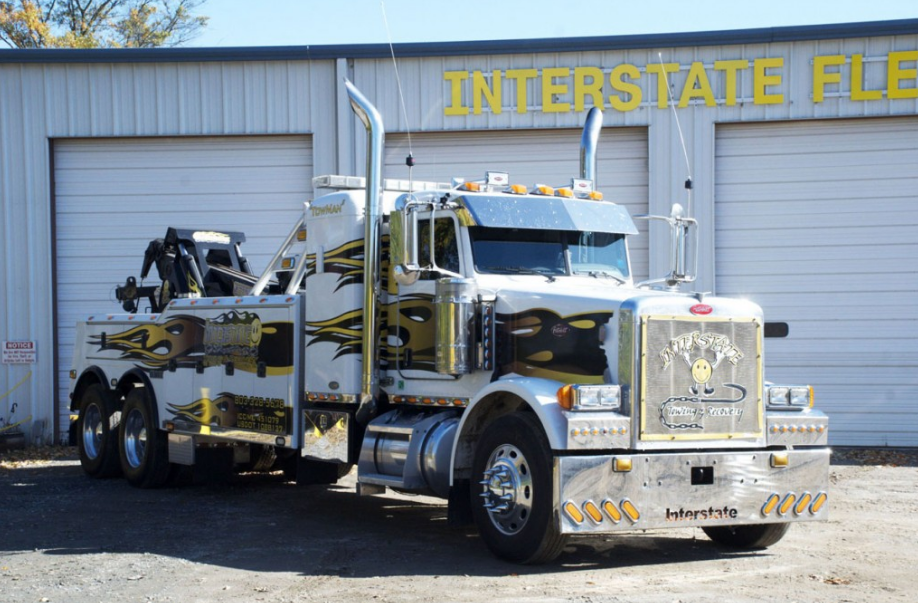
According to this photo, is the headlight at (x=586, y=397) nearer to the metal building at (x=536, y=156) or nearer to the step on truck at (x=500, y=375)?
the step on truck at (x=500, y=375)

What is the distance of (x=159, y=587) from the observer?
8234 millimetres

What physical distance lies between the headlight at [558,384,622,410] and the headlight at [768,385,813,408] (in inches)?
62.8

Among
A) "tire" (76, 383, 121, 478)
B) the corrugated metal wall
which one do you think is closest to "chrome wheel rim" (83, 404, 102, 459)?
"tire" (76, 383, 121, 478)

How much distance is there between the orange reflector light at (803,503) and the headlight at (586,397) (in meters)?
1.80

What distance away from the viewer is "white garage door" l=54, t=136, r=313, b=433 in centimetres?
1959

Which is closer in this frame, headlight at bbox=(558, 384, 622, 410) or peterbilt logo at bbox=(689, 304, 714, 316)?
headlight at bbox=(558, 384, 622, 410)

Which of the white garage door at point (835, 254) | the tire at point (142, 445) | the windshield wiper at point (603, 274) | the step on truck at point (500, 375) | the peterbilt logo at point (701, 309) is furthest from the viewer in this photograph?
the white garage door at point (835, 254)

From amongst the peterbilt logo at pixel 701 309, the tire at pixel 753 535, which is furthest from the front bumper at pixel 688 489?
the peterbilt logo at pixel 701 309

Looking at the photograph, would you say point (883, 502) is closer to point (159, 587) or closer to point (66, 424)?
point (159, 587)

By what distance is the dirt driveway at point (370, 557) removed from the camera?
809 cm

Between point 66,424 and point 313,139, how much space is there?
6126 millimetres

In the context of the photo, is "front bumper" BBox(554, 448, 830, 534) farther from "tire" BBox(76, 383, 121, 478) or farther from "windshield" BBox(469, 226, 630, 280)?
"tire" BBox(76, 383, 121, 478)

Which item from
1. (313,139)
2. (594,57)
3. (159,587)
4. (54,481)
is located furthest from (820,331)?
(159,587)

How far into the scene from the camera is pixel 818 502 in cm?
948
